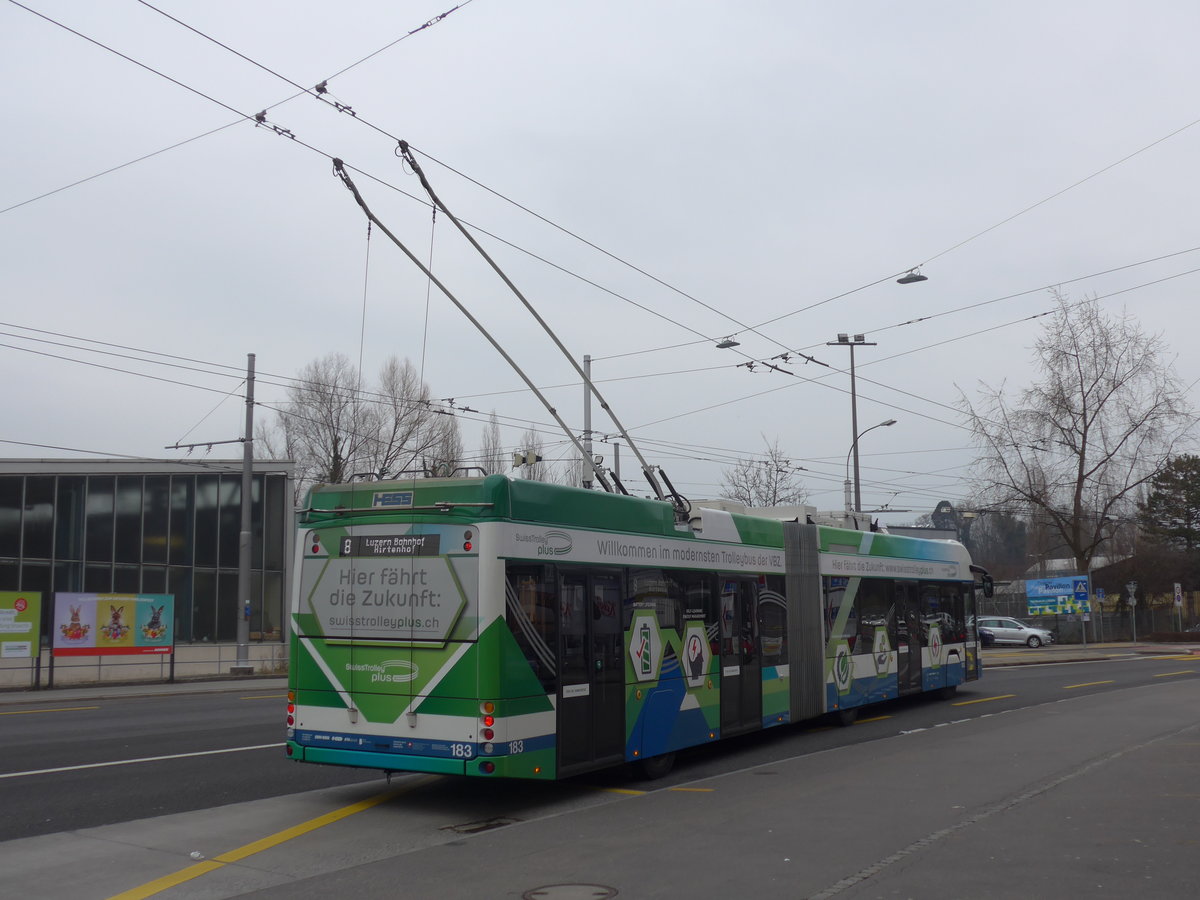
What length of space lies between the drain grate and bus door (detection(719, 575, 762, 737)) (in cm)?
399

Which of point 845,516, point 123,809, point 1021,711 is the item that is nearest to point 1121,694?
point 1021,711

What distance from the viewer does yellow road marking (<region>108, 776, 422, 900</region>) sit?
23.3ft

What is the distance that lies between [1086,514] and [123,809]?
1834 inches

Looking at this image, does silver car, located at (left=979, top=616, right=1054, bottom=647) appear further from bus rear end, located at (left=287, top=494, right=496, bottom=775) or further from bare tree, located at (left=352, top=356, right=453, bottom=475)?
bus rear end, located at (left=287, top=494, right=496, bottom=775)

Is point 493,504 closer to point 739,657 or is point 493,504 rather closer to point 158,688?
point 739,657

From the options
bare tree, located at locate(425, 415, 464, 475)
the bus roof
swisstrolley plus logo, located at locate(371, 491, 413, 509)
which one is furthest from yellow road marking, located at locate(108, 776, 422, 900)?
bare tree, located at locate(425, 415, 464, 475)

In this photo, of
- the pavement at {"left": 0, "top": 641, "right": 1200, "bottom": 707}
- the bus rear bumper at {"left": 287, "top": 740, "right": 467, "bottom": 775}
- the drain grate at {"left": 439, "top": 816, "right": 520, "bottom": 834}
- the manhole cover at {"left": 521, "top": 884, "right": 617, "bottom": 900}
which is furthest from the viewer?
the pavement at {"left": 0, "top": 641, "right": 1200, "bottom": 707}

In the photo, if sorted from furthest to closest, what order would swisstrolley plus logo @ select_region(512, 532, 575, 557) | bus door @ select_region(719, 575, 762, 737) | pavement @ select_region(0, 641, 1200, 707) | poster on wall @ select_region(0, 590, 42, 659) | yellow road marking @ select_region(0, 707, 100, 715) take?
poster on wall @ select_region(0, 590, 42, 659) → pavement @ select_region(0, 641, 1200, 707) → yellow road marking @ select_region(0, 707, 100, 715) → bus door @ select_region(719, 575, 762, 737) → swisstrolley plus logo @ select_region(512, 532, 575, 557)

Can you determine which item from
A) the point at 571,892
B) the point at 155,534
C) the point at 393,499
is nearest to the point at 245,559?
the point at 155,534

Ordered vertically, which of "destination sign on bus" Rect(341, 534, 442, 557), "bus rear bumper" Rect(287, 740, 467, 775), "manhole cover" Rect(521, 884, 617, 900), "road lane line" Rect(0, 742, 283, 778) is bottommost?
"road lane line" Rect(0, 742, 283, 778)

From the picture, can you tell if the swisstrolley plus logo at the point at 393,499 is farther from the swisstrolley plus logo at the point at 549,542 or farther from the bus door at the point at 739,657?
the bus door at the point at 739,657

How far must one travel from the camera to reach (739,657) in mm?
13219

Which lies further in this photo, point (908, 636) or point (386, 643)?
point (908, 636)

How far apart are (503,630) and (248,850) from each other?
100 inches
